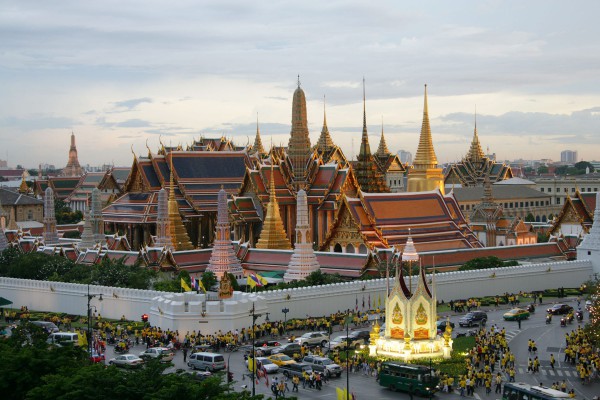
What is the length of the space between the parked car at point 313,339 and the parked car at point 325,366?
169 inches

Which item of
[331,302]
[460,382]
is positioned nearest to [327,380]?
[460,382]

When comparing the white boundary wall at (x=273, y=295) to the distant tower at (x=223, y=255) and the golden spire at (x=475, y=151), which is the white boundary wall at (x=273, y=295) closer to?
the distant tower at (x=223, y=255)

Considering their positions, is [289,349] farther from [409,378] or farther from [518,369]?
[518,369]

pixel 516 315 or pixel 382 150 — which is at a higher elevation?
pixel 382 150

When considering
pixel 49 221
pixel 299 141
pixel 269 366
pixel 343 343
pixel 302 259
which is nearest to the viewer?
pixel 269 366

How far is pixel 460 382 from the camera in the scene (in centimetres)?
3303

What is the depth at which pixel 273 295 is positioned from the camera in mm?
46406

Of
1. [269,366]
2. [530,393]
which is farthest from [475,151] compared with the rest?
[530,393]

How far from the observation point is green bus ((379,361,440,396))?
3269 cm

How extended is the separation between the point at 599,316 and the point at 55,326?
22.9 metres

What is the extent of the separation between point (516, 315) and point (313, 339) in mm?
10861

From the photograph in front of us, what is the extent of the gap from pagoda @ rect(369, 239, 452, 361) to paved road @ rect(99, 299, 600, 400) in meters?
1.82

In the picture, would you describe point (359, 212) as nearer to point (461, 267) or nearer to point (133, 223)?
point (461, 267)

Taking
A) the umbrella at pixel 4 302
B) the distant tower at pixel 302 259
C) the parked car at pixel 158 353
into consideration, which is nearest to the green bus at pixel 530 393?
the parked car at pixel 158 353
